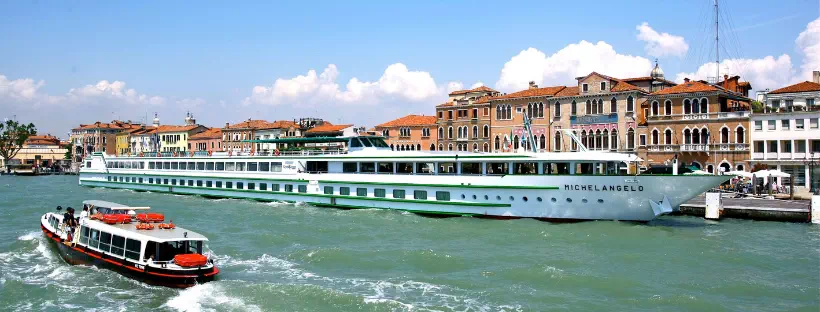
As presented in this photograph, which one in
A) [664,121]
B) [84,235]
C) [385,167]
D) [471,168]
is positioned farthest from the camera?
[664,121]

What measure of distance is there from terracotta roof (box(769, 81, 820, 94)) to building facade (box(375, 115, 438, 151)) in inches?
1099

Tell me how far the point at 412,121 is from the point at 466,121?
27.7 ft

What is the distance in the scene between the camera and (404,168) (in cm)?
3234

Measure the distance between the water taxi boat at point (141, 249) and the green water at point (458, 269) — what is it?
0.34m

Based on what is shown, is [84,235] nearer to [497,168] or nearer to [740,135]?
[497,168]

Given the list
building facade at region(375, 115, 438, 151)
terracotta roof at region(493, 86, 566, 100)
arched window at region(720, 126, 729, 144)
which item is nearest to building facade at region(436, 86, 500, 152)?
building facade at region(375, 115, 438, 151)

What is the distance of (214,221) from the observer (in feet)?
96.7

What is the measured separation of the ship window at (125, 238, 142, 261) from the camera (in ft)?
57.7

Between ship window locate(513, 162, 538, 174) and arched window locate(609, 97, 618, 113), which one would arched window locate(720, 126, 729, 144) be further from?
ship window locate(513, 162, 538, 174)

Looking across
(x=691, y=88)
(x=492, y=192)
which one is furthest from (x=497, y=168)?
(x=691, y=88)

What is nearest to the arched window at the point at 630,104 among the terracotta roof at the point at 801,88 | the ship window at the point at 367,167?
the terracotta roof at the point at 801,88

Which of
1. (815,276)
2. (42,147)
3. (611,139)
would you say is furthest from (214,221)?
(42,147)

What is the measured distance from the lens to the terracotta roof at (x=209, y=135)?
3441 inches

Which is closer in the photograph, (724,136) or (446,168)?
(446,168)
